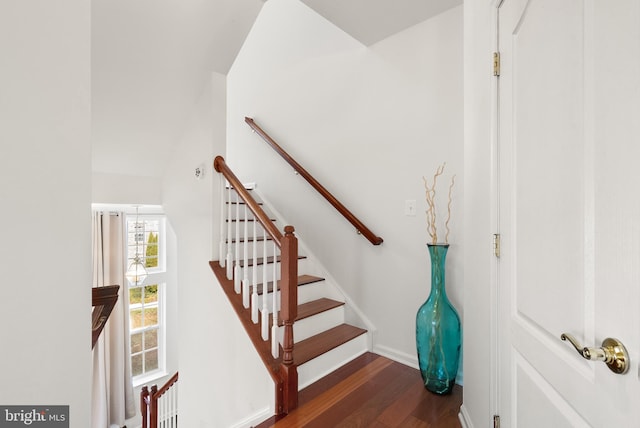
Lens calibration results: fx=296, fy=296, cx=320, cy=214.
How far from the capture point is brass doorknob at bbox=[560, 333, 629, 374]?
0.50 metres

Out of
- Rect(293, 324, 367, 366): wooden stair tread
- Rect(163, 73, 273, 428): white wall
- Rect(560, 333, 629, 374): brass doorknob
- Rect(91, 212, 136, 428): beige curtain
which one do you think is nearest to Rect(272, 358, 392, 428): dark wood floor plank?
Rect(293, 324, 367, 366): wooden stair tread

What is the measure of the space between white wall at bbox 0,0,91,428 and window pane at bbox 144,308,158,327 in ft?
13.9

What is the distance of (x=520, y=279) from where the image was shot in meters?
Answer: 0.94

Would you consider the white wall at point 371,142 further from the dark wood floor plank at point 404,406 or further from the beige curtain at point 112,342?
the beige curtain at point 112,342

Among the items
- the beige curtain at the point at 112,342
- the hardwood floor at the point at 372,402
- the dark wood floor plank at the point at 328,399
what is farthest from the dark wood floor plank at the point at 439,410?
the beige curtain at the point at 112,342

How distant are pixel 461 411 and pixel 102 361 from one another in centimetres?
413

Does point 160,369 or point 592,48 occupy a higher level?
point 592,48

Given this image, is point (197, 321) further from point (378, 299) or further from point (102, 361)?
point (102, 361)

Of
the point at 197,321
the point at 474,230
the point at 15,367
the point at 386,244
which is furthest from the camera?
the point at 197,321

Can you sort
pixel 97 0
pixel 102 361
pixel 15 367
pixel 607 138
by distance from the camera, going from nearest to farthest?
pixel 607 138 → pixel 15 367 → pixel 97 0 → pixel 102 361

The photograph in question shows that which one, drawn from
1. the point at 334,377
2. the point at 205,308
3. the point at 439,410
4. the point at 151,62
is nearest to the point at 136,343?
the point at 205,308

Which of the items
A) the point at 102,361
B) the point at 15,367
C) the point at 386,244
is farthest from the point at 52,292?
the point at 102,361

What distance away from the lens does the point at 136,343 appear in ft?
14.5

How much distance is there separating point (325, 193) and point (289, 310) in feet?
3.80
